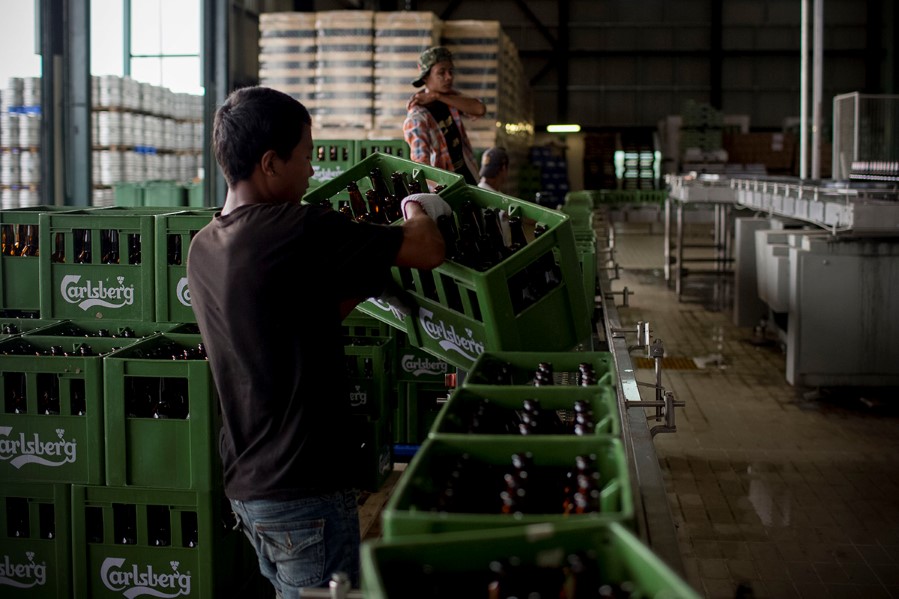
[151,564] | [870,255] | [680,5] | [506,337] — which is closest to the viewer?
[506,337]

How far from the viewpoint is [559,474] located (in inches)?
78.7

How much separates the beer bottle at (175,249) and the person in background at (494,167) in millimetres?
2437

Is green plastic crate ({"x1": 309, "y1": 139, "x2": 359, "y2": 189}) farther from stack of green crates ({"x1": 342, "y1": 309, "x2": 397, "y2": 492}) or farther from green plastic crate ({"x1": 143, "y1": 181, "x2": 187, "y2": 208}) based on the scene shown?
green plastic crate ({"x1": 143, "y1": 181, "x2": 187, "y2": 208})

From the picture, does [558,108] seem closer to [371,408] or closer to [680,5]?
[680,5]

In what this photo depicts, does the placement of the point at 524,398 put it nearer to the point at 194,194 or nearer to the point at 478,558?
the point at 478,558

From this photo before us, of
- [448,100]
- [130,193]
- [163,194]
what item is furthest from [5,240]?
[163,194]

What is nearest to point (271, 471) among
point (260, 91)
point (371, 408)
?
point (260, 91)

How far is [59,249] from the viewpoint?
4508 mm

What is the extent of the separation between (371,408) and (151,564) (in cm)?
111

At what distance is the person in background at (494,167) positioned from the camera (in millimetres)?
6301

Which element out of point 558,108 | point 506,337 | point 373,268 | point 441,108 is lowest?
point 506,337

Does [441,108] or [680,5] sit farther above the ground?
[680,5]

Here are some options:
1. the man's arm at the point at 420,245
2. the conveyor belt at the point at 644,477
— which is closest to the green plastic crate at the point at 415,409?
the conveyor belt at the point at 644,477

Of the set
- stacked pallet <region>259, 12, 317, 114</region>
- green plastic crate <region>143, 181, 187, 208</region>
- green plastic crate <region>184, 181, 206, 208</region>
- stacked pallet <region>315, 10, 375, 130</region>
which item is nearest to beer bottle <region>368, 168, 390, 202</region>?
stacked pallet <region>315, 10, 375, 130</region>
